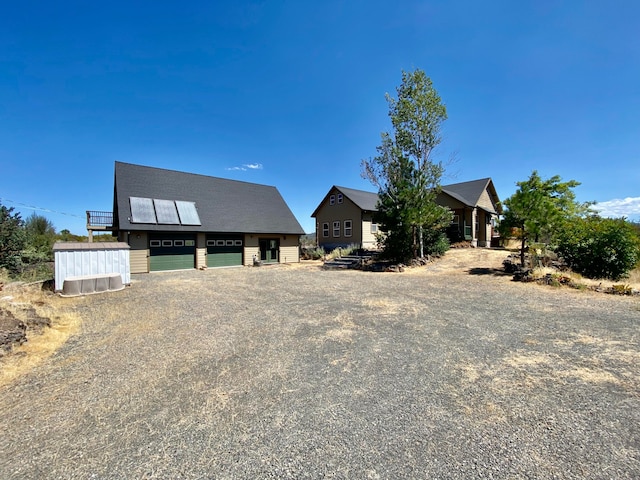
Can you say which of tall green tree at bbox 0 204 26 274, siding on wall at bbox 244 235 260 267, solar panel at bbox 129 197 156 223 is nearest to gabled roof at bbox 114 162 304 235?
solar panel at bbox 129 197 156 223

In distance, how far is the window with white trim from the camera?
25372 mm

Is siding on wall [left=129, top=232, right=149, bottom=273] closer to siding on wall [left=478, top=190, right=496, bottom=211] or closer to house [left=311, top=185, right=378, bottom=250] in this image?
house [left=311, top=185, right=378, bottom=250]

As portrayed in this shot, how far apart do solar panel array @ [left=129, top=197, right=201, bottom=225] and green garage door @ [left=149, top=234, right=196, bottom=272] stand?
95cm

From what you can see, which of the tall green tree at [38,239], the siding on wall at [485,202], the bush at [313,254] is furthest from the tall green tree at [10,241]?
the siding on wall at [485,202]

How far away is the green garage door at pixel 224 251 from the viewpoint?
18159 mm

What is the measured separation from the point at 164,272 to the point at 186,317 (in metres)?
11.0

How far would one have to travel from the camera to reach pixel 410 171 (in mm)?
16328

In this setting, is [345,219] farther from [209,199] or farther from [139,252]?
[139,252]

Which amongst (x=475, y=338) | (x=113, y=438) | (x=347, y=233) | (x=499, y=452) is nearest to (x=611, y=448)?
(x=499, y=452)

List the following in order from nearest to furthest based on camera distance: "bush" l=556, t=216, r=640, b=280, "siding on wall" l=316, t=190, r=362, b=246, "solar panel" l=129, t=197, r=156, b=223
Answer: "bush" l=556, t=216, r=640, b=280 → "solar panel" l=129, t=197, r=156, b=223 → "siding on wall" l=316, t=190, r=362, b=246

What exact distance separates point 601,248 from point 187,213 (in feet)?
67.2

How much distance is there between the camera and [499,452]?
2.33m

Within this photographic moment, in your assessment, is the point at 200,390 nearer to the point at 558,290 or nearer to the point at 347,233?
the point at 558,290

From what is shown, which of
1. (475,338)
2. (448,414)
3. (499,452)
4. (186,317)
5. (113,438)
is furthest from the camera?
(186,317)
